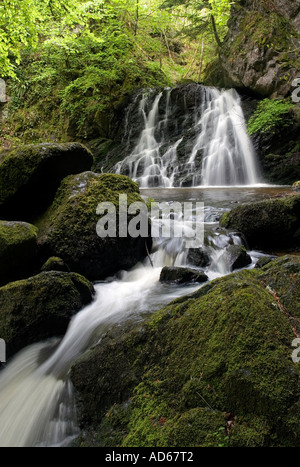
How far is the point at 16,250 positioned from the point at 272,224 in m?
4.30

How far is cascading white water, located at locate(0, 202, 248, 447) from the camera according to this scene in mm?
2246

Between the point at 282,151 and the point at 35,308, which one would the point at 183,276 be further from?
the point at 282,151

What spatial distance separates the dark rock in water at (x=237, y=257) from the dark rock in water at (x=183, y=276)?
0.61 m

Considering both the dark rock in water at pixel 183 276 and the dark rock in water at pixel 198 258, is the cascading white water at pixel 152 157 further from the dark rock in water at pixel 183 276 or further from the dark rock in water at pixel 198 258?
the dark rock in water at pixel 183 276

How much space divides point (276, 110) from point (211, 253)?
7.57 meters

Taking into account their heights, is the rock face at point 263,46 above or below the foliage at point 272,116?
above

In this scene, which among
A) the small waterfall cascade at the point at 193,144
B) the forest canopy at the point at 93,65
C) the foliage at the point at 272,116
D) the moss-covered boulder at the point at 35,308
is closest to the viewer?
the moss-covered boulder at the point at 35,308

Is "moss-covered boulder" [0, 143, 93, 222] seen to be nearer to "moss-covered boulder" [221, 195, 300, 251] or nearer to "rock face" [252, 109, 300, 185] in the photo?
"moss-covered boulder" [221, 195, 300, 251]

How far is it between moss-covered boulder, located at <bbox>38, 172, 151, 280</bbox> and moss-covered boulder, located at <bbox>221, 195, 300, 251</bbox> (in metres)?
2.01

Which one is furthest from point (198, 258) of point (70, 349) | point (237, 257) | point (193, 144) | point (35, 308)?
point (193, 144)

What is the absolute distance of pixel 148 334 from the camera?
236cm

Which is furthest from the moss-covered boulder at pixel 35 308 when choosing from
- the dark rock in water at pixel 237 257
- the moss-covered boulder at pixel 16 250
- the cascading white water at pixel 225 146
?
the cascading white water at pixel 225 146

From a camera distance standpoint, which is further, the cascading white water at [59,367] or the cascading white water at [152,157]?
the cascading white water at [152,157]

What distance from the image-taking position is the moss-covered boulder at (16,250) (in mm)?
4059
